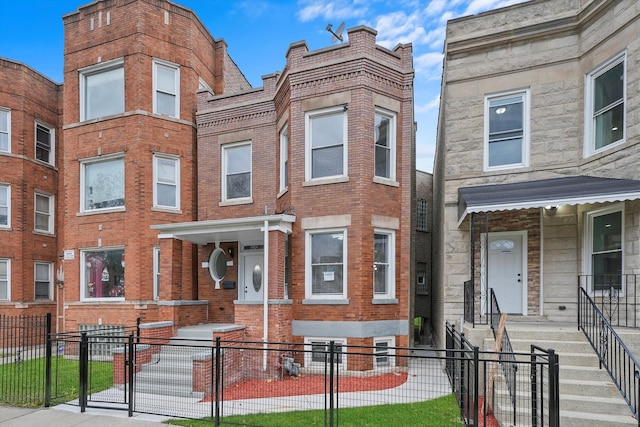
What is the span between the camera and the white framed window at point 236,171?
12.8 m

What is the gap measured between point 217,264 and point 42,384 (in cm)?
510

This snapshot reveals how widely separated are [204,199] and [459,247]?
25.6ft

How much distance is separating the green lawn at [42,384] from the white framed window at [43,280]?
625 centimetres

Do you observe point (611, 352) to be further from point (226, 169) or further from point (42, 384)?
point (42, 384)

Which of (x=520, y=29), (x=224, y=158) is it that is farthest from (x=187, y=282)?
(x=520, y=29)

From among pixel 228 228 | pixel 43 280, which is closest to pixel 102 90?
pixel 228 228

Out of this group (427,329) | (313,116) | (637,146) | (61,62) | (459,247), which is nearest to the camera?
(637,146)

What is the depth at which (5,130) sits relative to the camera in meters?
15.2

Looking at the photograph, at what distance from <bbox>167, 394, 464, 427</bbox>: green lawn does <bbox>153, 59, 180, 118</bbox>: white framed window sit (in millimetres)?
9755

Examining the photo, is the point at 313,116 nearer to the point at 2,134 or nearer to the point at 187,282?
the point at 187,282

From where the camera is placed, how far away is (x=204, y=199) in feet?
43.2

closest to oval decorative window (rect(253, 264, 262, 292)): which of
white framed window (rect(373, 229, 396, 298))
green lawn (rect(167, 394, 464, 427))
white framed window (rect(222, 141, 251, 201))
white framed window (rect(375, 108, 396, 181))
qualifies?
white framed window (rect(222, 141, 251, 201))

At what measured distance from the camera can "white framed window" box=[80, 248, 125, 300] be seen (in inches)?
499

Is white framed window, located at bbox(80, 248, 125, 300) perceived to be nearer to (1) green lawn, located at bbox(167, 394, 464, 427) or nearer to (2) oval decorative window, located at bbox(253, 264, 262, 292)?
(2) oval decorative window, located at bbox(253, 264, 262, 292)
